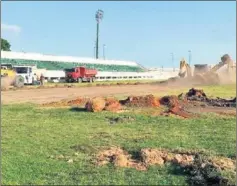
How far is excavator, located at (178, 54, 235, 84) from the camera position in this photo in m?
60.4

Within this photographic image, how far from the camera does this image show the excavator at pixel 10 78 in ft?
157

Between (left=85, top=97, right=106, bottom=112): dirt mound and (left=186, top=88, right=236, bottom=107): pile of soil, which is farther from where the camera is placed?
(left=186, top=88, right=236, bottom=107): pile of soil

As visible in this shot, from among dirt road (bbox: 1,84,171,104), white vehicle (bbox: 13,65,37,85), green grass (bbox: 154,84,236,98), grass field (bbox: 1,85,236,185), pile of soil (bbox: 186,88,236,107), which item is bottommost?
dirt road (bbox: 1,84,171,104)

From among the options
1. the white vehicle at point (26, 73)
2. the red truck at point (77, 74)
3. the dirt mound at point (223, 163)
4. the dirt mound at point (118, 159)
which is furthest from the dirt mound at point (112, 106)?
the red truck at point (77, 74)

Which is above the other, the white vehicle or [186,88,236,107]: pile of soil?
the white vehicle

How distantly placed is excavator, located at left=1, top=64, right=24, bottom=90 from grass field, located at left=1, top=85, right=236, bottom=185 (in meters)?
25.9

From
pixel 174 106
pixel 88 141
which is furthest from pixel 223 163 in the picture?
pixel 174 106

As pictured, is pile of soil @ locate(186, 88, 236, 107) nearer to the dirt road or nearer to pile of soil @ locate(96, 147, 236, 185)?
the dirt road

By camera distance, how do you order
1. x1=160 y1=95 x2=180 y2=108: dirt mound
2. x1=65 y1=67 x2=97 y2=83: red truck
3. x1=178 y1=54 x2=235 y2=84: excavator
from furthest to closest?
x1=65 y1=67 x2=97 y2=83: red truck
x1=178 y1=54 x2=235 y2=84: excavator
x1=160 y1=95 x2=180 y2=108: dirt mound

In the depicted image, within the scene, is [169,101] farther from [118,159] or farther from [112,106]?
[118,159]

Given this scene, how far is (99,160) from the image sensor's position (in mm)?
11625

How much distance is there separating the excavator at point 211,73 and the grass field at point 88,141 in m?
40.9

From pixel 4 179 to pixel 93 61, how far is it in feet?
324

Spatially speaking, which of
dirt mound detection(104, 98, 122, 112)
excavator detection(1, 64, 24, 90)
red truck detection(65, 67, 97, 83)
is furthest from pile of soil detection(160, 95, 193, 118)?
red truck detection(65, 67, 97, 83)
